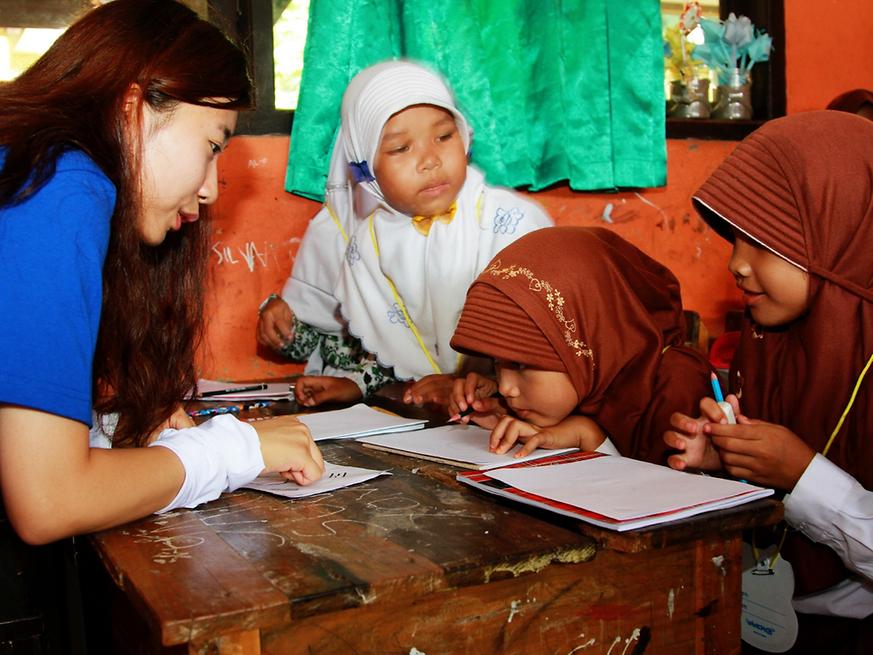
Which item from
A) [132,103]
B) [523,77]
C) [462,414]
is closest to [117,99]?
[132,103]

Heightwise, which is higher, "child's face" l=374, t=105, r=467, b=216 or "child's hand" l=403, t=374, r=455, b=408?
"child's face" l=374, t=105, r=467, b=216

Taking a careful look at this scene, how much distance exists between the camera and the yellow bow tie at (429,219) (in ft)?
7.73

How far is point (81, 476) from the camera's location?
911 mm

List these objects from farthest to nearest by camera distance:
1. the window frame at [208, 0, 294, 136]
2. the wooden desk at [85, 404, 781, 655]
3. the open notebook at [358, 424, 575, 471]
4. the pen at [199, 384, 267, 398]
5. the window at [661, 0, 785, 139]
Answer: the window at [661, 0, 785, 139]
the window frame at [208, 0, 294, 136]
the pen at [199, 384, 267, 398]
the open notebook at [358, 424, 575, 471]
the wooden desk at [85, 404, 781, 655]

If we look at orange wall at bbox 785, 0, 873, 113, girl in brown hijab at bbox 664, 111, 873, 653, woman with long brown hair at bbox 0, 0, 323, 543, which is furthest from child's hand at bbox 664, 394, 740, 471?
orange wall at bbox 785, 0, 873, 113

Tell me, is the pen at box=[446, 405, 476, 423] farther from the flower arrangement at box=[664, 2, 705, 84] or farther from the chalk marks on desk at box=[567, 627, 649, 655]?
the flower arrangement at box=[664, 2, 705, 84]

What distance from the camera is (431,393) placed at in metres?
1.99

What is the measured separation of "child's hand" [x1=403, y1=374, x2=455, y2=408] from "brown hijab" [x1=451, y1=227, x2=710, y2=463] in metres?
0.36

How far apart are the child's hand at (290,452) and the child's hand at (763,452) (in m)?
0.67

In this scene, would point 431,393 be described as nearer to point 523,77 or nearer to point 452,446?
point 452,446

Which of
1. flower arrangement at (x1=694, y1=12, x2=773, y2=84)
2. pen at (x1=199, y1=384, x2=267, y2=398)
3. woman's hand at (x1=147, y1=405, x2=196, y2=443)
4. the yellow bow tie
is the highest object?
flower arrangement at (x1=694, y1=12, x2=773, y2=84)

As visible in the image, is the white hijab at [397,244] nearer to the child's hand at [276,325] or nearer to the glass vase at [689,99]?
the child's hand at [276,325]

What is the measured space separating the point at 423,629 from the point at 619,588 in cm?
25

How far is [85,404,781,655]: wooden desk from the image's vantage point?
0.77 meters
